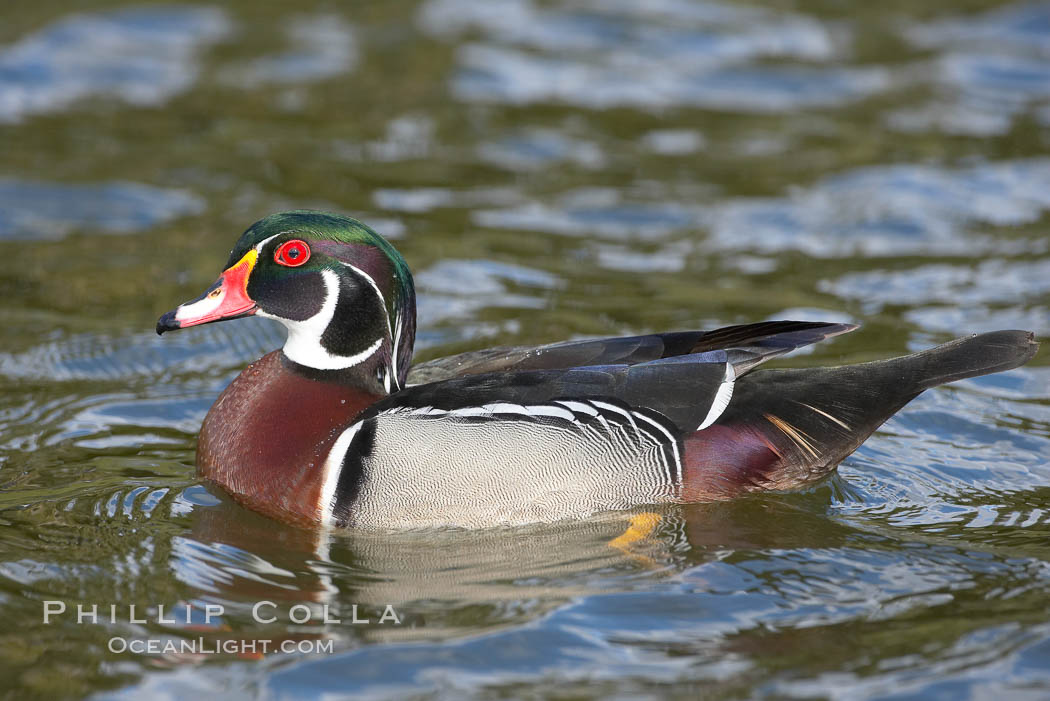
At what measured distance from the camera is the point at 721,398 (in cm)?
609

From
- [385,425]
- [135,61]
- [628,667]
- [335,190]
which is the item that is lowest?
[628,667]

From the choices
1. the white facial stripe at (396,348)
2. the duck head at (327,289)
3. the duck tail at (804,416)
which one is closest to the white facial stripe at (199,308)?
the duck head at (327,289)

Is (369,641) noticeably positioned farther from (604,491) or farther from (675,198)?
(675,198)

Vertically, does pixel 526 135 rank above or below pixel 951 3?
below

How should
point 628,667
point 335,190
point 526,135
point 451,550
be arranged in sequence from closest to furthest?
point 628,667 < point 451,550 < point 335,190 < point 526,135

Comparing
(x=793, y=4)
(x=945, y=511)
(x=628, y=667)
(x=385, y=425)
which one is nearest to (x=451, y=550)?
(x=385, y=425)

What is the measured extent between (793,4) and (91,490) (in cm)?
1095

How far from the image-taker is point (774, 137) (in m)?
12.2

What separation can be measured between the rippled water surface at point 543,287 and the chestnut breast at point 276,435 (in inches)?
6.5

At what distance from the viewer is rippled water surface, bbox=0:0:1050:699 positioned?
4.97m

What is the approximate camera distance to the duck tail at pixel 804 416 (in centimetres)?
608

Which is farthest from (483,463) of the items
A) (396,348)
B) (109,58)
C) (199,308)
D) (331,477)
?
(109,58)

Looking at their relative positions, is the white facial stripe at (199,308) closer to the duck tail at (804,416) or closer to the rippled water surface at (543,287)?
the rippled water surface at (543,287)

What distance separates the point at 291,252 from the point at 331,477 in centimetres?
107
